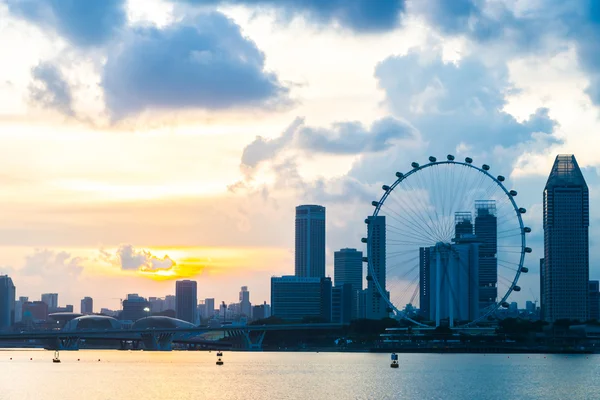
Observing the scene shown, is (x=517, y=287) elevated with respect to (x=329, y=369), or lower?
elevated

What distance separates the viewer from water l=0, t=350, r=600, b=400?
4813 inches

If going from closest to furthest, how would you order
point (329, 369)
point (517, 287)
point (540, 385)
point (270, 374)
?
point (540, 385) → point (270, 374) → point (329, 369) → point (517, 287)

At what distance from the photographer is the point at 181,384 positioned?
142m

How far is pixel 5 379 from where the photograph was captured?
16000cm

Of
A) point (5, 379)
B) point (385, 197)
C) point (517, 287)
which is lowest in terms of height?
point (5, 379)

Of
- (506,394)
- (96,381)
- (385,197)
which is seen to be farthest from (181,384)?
(385,197)

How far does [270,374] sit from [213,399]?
4911 cm

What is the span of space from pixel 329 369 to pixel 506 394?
193 feet

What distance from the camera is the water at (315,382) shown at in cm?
12225

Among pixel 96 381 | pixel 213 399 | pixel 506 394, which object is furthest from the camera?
pixel 96 381

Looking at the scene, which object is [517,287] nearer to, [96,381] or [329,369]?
[329,369]

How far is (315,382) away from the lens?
143250 millimetres

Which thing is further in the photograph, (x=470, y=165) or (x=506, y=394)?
(x=470, y=165)

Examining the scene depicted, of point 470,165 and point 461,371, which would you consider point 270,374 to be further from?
point 470,165
